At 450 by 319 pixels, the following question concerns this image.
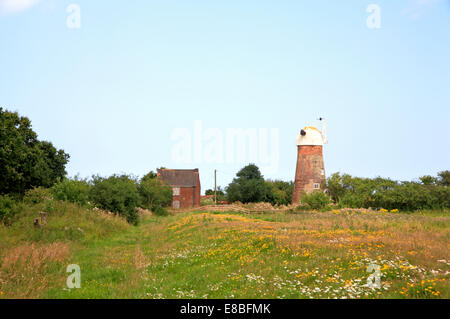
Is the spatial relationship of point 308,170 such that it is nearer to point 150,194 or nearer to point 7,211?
point 150,194

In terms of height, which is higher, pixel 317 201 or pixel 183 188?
pixel 183 188

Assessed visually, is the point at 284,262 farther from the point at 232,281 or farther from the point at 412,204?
the point at 412,204

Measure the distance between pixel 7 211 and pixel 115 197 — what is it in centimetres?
1100

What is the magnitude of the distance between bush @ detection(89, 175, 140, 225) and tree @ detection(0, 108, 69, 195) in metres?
3.71

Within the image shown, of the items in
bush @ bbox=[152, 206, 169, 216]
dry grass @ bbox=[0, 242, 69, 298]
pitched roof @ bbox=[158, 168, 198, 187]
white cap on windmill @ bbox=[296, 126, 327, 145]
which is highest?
white cap on windmill @ bbox=[296, 126, 327, 145]

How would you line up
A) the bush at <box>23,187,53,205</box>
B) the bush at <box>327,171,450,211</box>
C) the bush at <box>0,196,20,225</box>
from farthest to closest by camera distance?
the bush at <box>327,171,450,211</box>
the bush at <box>23,187,53,205</box>
the bush at <box>0,196,20,225</box>

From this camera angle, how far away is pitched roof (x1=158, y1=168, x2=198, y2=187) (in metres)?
76.4

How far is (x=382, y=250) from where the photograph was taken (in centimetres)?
1362

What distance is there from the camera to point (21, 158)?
32.0 metres

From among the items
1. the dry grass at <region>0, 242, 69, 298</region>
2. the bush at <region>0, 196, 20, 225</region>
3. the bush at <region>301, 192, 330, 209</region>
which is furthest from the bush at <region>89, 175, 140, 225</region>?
the bush at <region>301, 192, 330, 209</region>

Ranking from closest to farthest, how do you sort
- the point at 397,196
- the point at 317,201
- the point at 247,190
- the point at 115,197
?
the point at 115,197
the point at 397,196
the point at 317,201
the point at 247,190

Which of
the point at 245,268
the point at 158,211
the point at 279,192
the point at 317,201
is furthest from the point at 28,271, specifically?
the point at 279,192

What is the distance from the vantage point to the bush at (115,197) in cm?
3428

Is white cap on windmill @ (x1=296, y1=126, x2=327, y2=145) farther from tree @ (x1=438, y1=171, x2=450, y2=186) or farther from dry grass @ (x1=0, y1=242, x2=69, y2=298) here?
dry grass @ (x1=0, y1=242, x2=69, y2=298)
